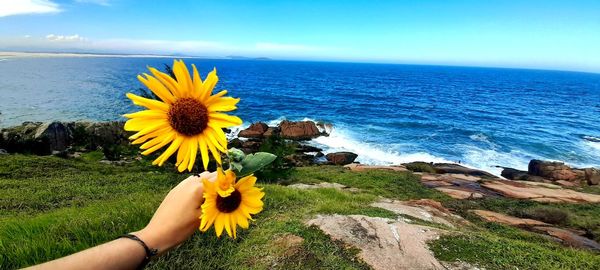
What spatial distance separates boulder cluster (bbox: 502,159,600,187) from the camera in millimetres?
23547

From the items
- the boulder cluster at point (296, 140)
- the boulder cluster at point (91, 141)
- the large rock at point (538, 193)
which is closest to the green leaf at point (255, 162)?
the large rock at point (538, 193)

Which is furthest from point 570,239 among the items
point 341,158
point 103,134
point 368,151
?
point 103,134

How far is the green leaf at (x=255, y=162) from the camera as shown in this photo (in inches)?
45.7

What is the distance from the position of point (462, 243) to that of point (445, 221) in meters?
3.51

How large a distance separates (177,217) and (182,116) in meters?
0.61

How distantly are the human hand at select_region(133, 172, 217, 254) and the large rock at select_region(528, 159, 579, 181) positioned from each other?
95.0 feet

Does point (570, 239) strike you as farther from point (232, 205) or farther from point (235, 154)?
point (235, 154)

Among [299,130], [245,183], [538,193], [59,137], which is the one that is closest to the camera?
[245,183]

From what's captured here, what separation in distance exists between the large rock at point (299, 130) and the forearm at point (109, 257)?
33.8 m

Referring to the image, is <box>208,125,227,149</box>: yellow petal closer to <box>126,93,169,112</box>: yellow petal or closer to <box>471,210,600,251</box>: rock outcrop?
<box>126,93,169,112</box>: yellow petal

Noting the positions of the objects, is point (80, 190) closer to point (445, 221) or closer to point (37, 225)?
point (37, 225)

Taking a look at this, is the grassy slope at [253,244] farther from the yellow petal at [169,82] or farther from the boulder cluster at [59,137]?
the boulder cluster at [59,137]

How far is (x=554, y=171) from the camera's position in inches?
985

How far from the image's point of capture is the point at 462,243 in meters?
4.97
